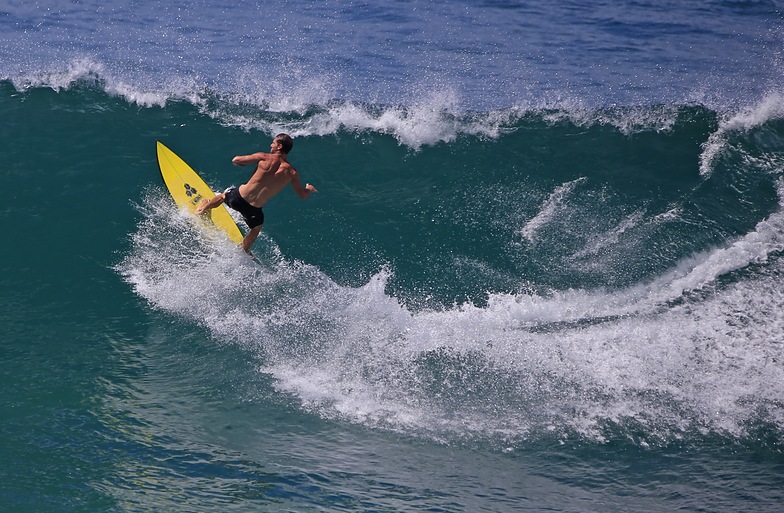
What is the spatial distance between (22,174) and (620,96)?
9.51m

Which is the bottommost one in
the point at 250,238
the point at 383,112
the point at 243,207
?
the point at 250,238

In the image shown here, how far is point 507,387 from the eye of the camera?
23.1 ft

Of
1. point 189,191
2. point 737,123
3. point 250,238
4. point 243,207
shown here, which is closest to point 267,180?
point 243,207

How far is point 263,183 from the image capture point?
7.95 meters

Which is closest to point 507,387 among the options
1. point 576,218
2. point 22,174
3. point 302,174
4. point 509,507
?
point 509,507

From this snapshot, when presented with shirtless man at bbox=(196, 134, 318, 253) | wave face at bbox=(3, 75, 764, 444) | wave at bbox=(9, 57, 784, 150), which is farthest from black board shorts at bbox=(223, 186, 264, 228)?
wave at bbox=(9, 57, 784, 150)

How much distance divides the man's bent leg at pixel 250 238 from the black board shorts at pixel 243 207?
99 millimetres

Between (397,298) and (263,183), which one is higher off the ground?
(263,183)

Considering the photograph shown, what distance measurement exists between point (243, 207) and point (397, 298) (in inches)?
73.5

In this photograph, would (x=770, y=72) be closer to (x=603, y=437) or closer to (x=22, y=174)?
(x=603, y=437)

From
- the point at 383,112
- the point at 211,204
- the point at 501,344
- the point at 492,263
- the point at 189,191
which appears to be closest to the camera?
the point at 501,344

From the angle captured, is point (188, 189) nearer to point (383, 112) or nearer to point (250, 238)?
point (250, 238)

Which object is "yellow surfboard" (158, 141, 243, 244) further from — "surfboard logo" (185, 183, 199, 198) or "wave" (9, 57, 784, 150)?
"wave" (9, 57, 784, 150)

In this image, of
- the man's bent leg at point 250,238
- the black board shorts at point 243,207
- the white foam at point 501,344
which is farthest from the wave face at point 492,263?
the black board shorts at point 243,207
